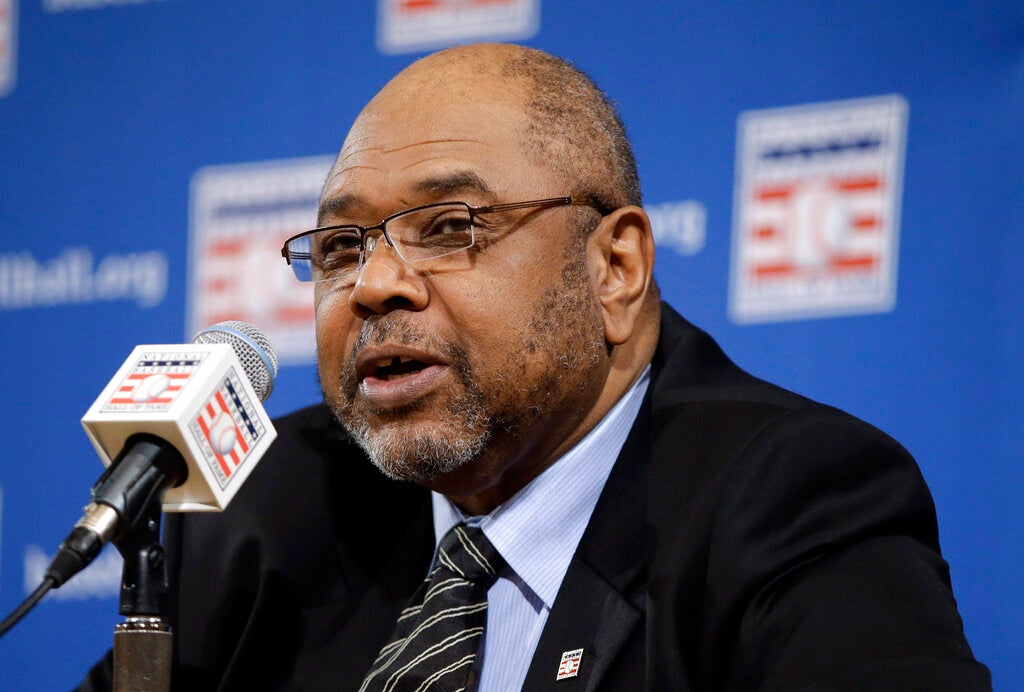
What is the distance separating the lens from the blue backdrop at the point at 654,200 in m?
2.22

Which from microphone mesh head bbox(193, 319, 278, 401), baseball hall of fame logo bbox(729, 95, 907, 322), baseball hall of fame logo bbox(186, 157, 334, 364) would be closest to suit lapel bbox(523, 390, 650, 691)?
microphone mesh head bbox(193, 319, 278, 401)

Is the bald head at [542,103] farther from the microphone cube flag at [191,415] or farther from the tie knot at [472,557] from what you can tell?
the microphone cube flag at [191,415]

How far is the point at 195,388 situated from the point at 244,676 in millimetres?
841

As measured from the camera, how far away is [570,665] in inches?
66.0

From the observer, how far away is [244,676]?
6.57ft

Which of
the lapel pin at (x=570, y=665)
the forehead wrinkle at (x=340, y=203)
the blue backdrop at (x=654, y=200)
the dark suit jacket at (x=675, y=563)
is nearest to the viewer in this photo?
the dark suit jacket at (x=675, y=563)

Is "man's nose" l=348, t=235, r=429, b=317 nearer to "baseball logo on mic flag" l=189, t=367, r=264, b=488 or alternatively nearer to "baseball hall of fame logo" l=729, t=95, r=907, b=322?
"baseball logo on mic flag" l=189, t=367, r=264, b=488

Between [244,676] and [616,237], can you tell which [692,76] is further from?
[244,676]

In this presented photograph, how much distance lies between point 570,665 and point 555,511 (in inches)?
11.3

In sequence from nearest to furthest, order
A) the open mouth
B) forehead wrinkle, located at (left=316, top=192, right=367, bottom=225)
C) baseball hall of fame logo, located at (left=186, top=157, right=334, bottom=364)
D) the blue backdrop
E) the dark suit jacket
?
the dark suit jacket < the open mouth < forehead wrinkle, located at (left=316, top=192, right=367, bottom=225) < the blue backdrop < baseball hall of fame logo, located at (left=186, top=157, right=334, bottom=364)

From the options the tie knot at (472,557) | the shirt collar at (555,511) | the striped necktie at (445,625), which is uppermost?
the shirt collar at (555,511)

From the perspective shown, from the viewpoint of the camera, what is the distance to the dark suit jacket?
1479 millimetres

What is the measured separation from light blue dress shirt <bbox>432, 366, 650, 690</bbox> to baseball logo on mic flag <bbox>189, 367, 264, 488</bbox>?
1.83 ft

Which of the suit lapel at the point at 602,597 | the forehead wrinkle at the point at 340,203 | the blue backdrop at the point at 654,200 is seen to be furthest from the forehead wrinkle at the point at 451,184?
the blue backdrop at the point at 654,200
